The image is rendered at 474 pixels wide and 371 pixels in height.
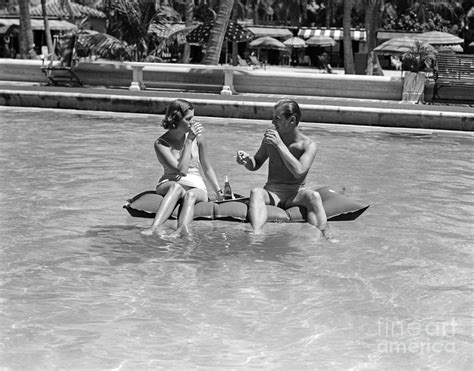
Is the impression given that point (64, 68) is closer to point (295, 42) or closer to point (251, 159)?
point (251, 159)

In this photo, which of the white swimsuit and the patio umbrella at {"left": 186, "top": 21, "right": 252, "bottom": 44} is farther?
the patio umbrella at {"left": 186, "top": 21, "right": 252, "bottom": 44}

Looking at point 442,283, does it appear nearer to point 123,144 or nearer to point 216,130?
point 123,144

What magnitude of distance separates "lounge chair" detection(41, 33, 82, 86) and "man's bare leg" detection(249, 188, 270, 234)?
14932mm

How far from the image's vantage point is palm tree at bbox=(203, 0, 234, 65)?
23125 mm

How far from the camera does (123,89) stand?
21297mm

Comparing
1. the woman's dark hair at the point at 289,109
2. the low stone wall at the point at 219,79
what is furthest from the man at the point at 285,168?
the low stone wall at the point at 219,79

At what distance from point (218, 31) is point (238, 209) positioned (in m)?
16.6

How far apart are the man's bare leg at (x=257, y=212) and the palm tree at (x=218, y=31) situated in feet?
53.6

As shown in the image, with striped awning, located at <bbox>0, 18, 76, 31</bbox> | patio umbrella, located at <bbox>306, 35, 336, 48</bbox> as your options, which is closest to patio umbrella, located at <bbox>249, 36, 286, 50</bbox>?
patio umbrella, located at <bbox>306, 35, 336, 48</bbox>

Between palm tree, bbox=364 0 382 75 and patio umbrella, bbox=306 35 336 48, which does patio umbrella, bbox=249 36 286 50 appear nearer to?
patio umbrella, bbox=306 35 336 48

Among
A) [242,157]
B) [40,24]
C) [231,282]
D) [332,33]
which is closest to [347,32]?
[40,24]

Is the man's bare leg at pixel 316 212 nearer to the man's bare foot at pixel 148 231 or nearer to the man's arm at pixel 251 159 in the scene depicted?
the man's arm at pixel 251 159

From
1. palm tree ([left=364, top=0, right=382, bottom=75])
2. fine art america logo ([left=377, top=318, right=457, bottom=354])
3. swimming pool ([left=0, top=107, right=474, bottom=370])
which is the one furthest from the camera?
palm tree ([left=364, top=0, right=382, bottom=75])

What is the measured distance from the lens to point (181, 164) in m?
7.68
